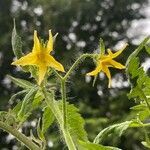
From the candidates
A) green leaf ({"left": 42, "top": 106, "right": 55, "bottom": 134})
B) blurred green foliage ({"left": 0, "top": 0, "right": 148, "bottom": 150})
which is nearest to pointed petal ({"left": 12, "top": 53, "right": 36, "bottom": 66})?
green leaf ({"left": 42, "top": 106, "right": 55, "bottom": 134})

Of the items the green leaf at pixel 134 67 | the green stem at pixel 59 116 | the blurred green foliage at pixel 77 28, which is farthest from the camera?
the blurred green foliage at pixel 77 28

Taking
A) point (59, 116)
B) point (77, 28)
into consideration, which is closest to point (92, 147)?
point (59, 116)

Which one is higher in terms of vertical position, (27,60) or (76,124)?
(27,60)

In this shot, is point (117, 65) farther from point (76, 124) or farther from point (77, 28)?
point (77, 28)

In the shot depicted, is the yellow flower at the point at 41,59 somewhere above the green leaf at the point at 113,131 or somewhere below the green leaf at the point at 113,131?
above

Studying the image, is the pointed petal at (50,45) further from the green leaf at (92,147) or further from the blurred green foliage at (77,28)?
the blurred green foliage at (77,28)

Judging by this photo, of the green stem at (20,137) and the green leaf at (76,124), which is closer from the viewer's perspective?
the green stem at (20,137)

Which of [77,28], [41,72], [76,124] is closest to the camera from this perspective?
[41,72]

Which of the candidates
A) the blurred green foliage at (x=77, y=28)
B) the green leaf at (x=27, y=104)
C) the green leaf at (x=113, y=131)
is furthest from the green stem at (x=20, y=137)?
the blurred green foliage at (x=77, y=28)

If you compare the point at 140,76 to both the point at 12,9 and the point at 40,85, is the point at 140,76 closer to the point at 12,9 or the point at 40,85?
the point at 40,85
